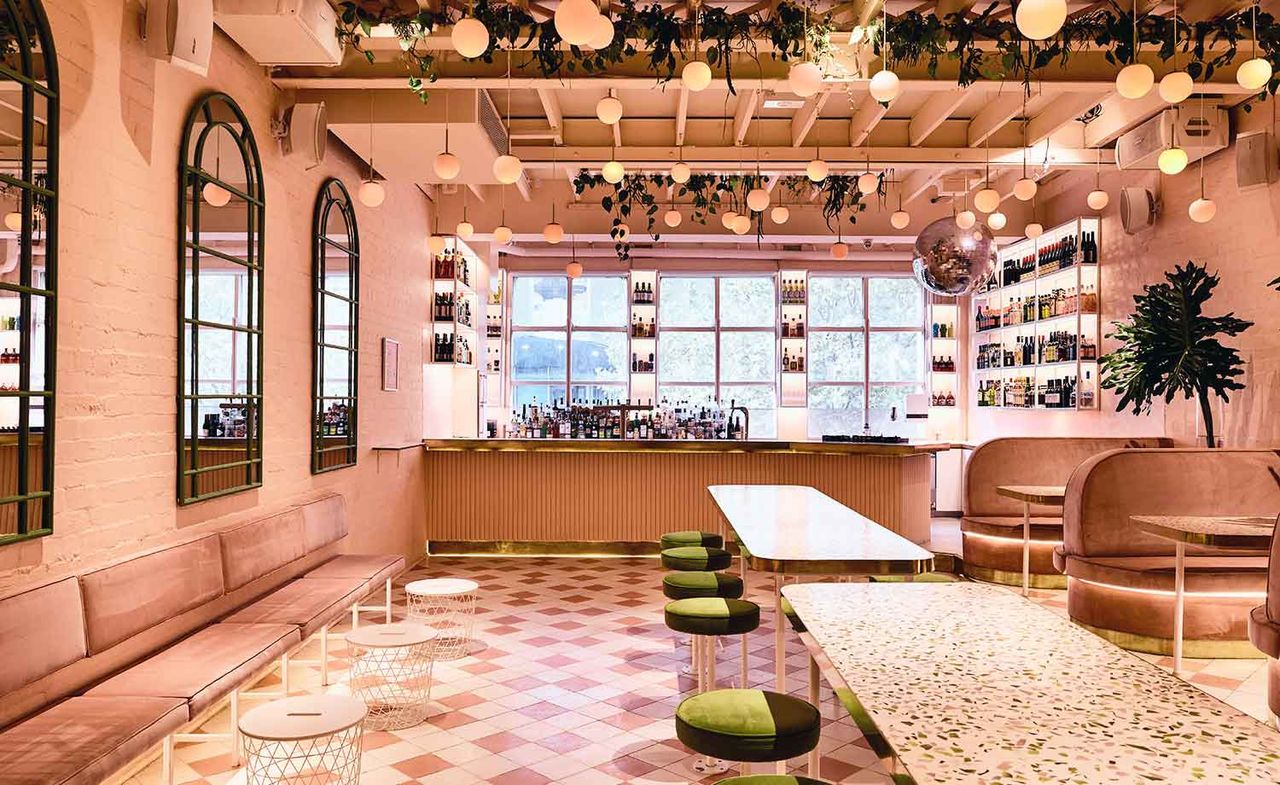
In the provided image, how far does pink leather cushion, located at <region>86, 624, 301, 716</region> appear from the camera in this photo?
306 centimetres

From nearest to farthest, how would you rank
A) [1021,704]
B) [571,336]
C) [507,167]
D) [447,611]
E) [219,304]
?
[1021,704] < [219,304] < [507,167] < [447,611] < [571,336]

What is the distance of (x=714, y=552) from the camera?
4785 millimetres

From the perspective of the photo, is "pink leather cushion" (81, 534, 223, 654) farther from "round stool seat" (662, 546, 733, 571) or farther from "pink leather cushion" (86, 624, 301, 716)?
"round stool seat" (662, 546, 733, 571)

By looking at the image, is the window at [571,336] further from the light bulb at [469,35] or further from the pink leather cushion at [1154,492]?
the light bulb at [469,35]

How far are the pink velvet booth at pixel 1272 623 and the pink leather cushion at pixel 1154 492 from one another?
1460mm

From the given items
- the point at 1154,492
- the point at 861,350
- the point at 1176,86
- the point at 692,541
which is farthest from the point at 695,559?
the point at 861,350

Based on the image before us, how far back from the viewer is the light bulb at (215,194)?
4273mm

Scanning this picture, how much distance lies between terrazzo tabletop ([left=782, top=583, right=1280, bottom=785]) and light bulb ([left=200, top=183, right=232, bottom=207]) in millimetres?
3513

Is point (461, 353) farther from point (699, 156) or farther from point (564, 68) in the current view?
point (564, 68)

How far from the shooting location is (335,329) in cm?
608

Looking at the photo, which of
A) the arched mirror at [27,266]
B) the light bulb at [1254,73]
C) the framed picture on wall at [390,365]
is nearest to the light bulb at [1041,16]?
the light bulb at [1254,73]

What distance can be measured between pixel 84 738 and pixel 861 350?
10.1m

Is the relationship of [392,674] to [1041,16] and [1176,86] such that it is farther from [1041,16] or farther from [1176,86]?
[1176,86]

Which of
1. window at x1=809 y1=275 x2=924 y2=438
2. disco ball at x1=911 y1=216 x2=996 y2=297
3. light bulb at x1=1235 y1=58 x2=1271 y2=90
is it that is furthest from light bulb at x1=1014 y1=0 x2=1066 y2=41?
window at x1=809 y1=275 x2=924 y2=438
